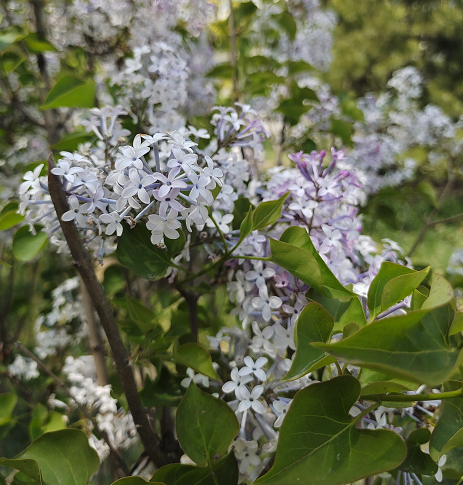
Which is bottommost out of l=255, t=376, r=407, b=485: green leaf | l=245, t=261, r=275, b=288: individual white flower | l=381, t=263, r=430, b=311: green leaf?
l=255, t=376, r=407, b=485: green leaf

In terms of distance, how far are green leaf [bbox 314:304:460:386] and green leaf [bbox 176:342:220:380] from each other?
0.17 m

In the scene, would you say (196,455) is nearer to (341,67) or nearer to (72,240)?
(72,240)

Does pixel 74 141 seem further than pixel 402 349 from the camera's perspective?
Yes

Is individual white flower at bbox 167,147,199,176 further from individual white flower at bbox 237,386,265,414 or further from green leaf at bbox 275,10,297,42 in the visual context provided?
green leaf at bbox 275,10,297,42

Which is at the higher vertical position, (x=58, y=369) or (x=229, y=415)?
(x=229, y=415)

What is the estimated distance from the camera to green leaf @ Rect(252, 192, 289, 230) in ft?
1.35

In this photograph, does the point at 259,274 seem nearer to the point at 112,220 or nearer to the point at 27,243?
the point at 112,220

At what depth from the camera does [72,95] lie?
0.58 m

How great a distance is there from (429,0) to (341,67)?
5.78ft

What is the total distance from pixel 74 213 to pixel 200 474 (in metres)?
0.26

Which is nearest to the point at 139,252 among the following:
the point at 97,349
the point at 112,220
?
the point at 112,220

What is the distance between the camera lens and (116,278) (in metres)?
0.72

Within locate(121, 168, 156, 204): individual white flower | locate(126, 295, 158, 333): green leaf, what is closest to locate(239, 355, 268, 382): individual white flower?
locate(126, 295, 158, 333): green leaf

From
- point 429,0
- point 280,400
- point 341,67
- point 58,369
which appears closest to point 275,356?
point 280,400
